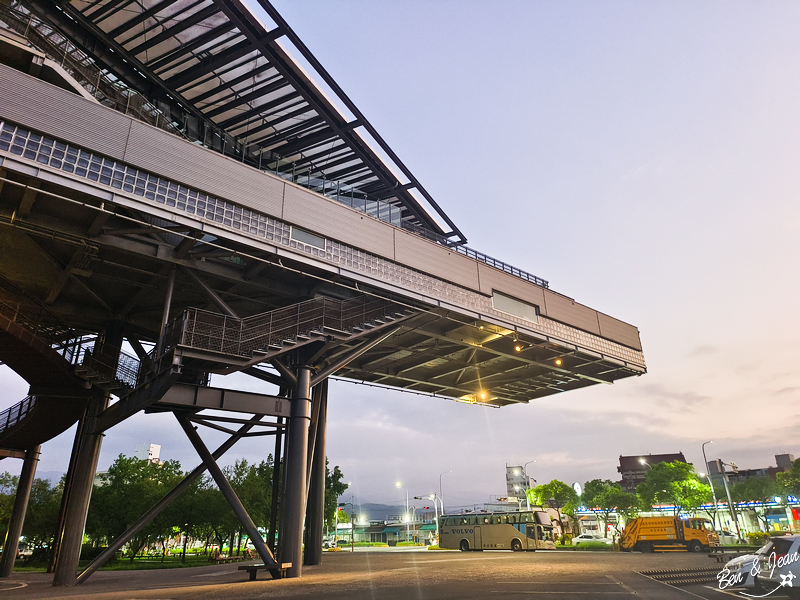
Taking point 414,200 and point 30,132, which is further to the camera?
point 414,200

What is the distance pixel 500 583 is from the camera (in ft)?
53.7

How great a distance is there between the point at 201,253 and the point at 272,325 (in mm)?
4231

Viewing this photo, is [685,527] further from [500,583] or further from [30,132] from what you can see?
[30,132]

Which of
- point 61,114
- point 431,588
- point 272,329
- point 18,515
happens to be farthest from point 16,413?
point 431,588

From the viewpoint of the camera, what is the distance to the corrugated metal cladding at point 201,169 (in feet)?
58.2

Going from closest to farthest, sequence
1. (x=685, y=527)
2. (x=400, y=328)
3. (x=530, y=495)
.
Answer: (x=400, y=328) → (x=685, y=527) → (x=530, y=495)

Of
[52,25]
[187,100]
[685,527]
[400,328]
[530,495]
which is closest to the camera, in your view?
[52,25]

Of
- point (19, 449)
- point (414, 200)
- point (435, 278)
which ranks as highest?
point (414, 200)

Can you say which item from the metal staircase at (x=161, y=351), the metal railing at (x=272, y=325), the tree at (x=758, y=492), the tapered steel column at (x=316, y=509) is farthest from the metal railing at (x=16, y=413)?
the tree at (x=758, y=492)

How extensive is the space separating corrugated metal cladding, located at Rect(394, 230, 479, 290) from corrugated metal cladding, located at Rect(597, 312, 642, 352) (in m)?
12.5

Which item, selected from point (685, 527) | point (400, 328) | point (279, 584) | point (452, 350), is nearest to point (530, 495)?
point (685, 527)

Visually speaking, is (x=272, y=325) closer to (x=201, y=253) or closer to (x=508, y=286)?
(x=201, y=253)

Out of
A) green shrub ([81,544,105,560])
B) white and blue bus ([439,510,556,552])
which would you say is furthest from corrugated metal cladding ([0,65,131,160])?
white and blue bus ([439,510,556,552])

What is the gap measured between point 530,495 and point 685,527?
54.9m
